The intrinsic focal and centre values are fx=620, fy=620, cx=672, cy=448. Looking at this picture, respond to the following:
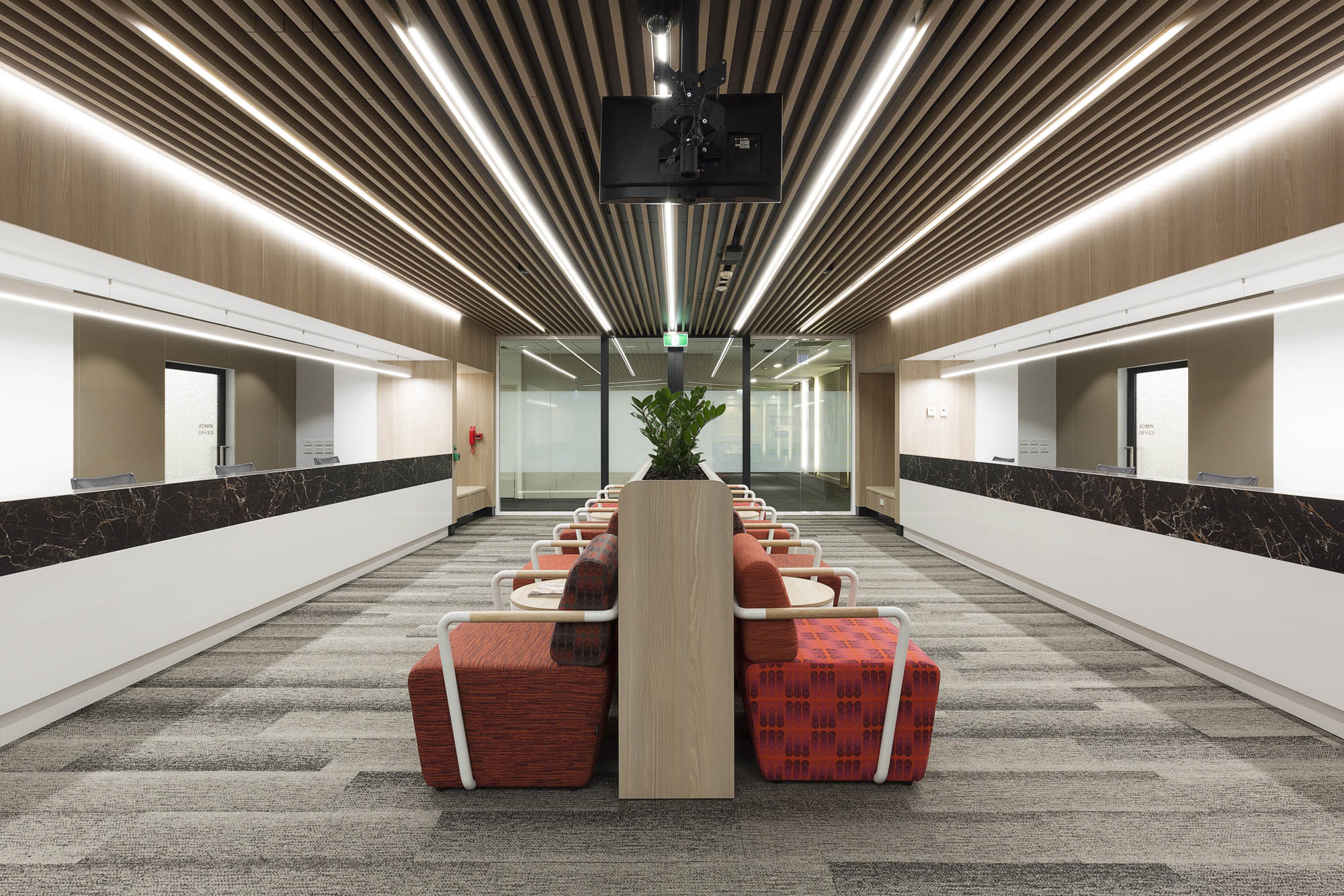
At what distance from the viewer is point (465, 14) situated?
2.38 m

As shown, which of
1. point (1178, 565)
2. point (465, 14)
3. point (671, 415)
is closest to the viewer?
point (465, 14)

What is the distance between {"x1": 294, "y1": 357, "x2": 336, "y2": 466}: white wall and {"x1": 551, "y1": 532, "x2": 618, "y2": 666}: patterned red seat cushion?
18.6 ft

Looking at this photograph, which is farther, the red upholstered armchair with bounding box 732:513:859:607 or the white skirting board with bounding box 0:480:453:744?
the red upholstered armchair with bounding box 732:513:859:607

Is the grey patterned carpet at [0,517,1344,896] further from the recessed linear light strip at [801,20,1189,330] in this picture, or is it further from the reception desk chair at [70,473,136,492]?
the recessed linear light strip at [801,20,1189,330]

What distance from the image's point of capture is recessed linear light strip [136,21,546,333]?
2539 millimetres

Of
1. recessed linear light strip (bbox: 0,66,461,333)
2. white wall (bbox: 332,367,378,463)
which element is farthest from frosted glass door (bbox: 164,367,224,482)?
white wall (bbox: 332,367,378,463)

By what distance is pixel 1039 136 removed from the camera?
330 centimetres

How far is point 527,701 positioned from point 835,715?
119 centimetres

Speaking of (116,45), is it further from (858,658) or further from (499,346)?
(499,346)

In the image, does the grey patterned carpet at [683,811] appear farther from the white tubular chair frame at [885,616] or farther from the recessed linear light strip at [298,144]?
the recessed linear light strip at [298,144]

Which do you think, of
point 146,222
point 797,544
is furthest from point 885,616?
point 146,222

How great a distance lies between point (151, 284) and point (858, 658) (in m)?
4.91

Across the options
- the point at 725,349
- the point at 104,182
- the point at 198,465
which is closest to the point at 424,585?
the point at 198,465

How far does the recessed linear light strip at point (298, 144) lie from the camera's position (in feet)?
8.33
